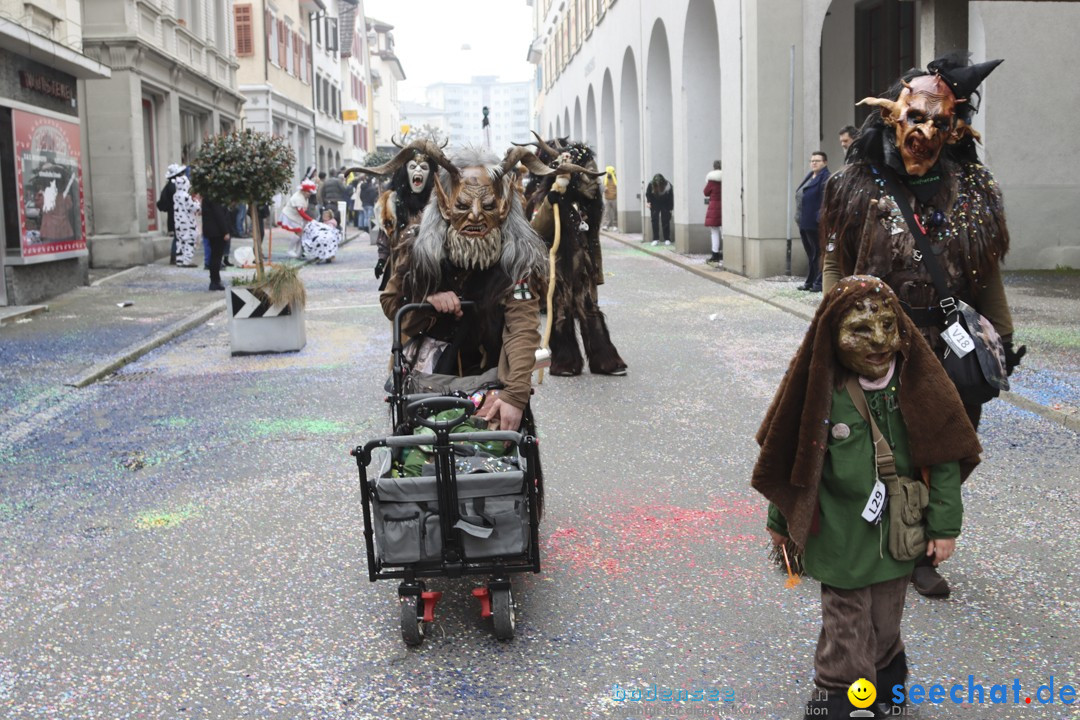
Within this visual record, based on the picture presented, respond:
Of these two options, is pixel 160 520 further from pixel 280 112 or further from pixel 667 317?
pixel 280 112

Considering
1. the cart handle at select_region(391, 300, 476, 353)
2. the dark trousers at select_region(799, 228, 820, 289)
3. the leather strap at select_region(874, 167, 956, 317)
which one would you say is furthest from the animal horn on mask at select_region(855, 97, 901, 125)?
the dark trousers at select_region(799, 228, 820, 289)

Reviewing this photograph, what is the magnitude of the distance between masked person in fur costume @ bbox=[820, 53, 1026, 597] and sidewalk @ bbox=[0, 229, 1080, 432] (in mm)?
Result: 3401

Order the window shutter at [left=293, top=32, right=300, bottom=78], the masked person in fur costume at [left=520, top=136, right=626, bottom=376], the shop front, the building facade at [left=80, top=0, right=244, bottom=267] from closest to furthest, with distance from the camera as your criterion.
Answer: the masked person in fur costume at [left=520, top=136, right=626, bottom=376] → the shop front → the building facade at [left=80, top=0, right=244, bottom=267] → the window shutter at [left=293, top=32, right=300, bottom=78]

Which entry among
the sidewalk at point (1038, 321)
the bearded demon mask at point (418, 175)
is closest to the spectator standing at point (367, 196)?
the sidewalk at point (1038, 321)

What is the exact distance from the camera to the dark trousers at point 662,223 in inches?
1093

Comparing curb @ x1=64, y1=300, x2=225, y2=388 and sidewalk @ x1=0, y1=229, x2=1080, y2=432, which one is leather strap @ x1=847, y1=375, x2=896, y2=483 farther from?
curb @ x1=64, y1=300, x2=225, y2=388

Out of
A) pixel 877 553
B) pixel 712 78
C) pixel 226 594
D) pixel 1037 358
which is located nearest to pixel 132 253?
pixel 712 78

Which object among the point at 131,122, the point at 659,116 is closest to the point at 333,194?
the point at 659,116

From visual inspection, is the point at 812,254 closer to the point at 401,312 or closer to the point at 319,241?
the point at 401,312

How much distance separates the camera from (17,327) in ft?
43.6

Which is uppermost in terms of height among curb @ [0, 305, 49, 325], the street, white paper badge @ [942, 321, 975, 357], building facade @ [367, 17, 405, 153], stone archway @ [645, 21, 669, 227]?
building facade @ [367, 17, 405, 153]

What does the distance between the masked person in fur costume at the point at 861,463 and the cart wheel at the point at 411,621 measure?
4.62ft

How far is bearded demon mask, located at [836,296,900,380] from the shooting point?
9.99 feet

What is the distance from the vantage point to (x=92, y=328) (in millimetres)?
13258
